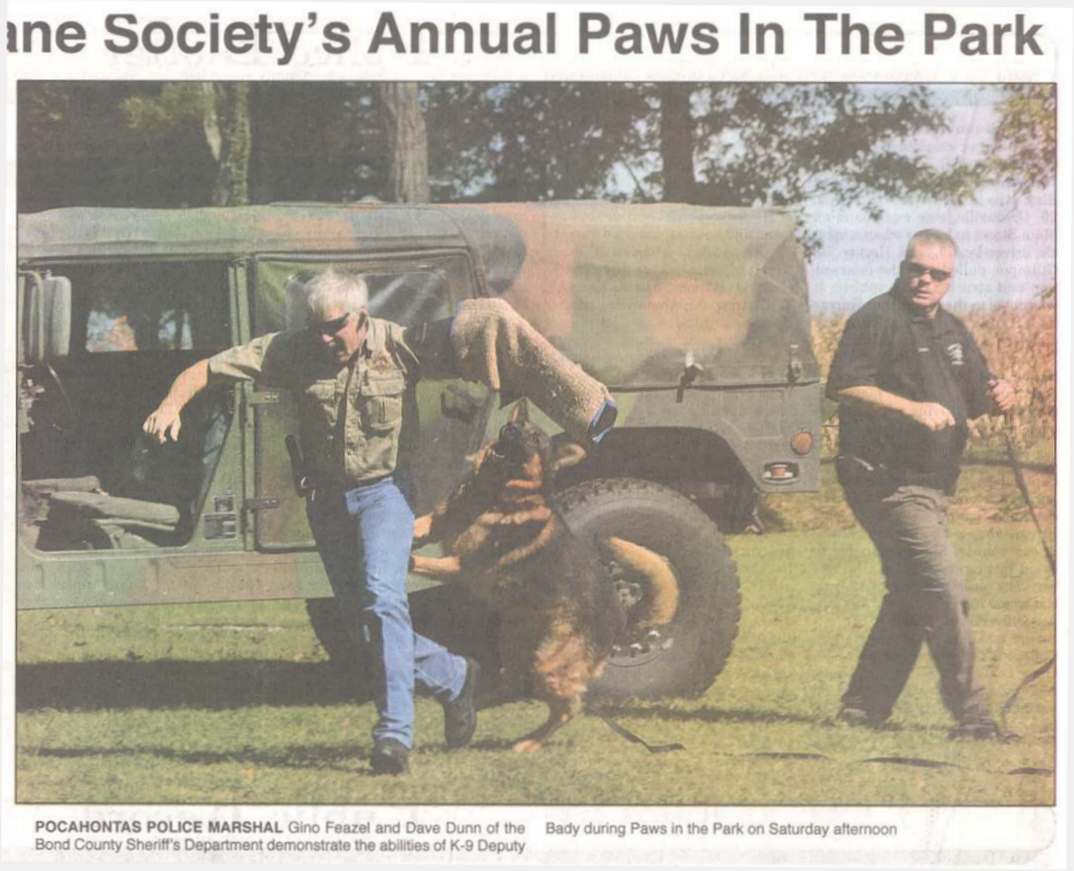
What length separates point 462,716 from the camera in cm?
581

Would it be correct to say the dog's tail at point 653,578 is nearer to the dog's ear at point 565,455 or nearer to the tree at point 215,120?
the dog's ear at point 565,455

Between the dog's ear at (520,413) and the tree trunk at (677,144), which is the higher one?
the tree trunk at (677,144)

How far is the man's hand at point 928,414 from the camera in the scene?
5.92 meters

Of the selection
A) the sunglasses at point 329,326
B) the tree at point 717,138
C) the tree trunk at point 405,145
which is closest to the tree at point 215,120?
the tree trunk at point 405,145

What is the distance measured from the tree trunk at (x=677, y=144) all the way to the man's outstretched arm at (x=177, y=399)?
1.86 metres

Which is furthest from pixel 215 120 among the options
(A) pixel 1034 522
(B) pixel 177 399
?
(A) pixel 1034 522

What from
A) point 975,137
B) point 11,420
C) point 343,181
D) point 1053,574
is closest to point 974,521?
point 1053,574

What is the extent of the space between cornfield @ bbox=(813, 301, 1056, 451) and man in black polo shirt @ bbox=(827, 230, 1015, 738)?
0.05m

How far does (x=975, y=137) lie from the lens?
6.04m

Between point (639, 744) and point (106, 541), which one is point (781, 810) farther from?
point (106, 541)

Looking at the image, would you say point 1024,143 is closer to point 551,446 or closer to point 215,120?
point 551,446

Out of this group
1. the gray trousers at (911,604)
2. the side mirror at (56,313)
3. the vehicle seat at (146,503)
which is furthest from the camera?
the gray trousers at (911,604)

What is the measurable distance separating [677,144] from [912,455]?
1455 mm

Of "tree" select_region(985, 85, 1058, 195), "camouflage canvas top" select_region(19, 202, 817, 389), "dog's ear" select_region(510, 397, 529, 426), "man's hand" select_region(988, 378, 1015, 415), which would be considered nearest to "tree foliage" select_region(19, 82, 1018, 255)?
"tree" select_region(985, 85, 1058, 195)
